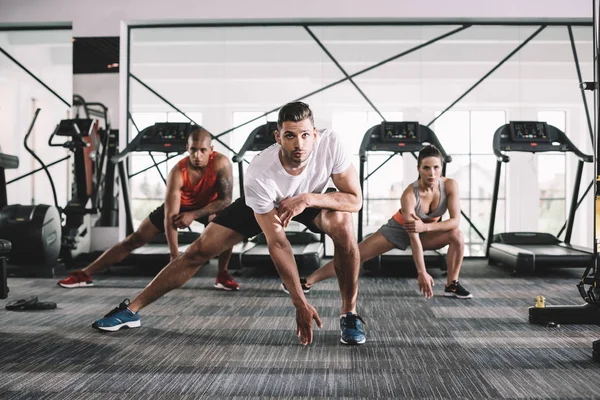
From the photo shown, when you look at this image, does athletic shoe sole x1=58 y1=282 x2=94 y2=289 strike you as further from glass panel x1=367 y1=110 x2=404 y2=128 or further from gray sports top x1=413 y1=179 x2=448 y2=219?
glass panel x1=367 y1=110 x2=404 y2=128

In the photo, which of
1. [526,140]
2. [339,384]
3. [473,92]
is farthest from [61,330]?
[473,92]

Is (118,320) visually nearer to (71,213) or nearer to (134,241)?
(134,241)

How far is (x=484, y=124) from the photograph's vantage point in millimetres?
6043

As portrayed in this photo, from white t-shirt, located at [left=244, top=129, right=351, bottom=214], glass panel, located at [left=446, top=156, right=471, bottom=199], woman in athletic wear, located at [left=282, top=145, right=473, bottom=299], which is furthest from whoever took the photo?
glass panel, located at [left=446, top=156, right=471, bottom=199]

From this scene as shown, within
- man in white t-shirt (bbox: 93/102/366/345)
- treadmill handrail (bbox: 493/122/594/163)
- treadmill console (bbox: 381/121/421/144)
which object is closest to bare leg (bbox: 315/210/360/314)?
man in white t-shirt (bbox: 93/102/366/345)

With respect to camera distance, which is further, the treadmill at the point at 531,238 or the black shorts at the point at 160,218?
the treadmill at the point at 531,238

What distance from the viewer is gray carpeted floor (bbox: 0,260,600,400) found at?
73.9 inches

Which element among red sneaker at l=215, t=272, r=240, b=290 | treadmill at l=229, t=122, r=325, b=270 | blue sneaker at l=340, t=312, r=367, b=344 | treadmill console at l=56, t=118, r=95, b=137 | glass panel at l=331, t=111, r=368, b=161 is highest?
glass panel at l=331, t=111, r=368, b=161

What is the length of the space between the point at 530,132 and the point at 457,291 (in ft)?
7.25

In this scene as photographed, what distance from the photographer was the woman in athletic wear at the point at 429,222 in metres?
3.63

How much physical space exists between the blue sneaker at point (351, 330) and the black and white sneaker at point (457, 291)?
1380mm

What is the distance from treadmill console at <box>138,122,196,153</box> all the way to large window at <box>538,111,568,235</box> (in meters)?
3.95

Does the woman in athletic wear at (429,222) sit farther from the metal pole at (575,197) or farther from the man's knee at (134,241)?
the metal pole at (575,197)

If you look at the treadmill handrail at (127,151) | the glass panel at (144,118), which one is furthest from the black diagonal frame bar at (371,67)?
the treadmill handrail at (127,151)
